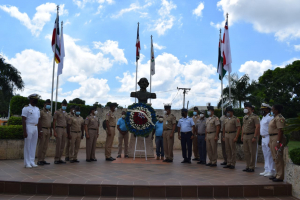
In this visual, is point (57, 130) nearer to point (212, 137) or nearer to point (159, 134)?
point (159, 134)

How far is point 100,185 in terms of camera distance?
4.66 m

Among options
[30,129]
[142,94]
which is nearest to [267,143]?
[142,94]

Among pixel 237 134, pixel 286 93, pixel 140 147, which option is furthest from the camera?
pixel 286 93

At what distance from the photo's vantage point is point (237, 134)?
269 inches

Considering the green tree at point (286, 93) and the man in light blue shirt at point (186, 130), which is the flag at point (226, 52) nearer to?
the man in light blue shirt at point (186, 130)

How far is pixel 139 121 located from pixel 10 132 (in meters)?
4.19

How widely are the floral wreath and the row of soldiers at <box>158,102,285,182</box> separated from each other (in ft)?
1.92

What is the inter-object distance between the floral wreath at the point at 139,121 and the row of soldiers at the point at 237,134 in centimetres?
59

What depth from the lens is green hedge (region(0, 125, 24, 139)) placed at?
8350 millimetres

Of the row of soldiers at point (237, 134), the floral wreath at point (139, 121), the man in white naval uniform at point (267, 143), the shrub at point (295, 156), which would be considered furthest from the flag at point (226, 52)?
the shrub at point (295, 156)

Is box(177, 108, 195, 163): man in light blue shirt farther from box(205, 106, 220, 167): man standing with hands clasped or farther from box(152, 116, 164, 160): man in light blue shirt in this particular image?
box(152, 116, 164, 160): man in light blue shirt

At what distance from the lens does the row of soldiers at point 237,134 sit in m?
5.39

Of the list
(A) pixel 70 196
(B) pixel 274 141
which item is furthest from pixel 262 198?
(A) pixel 70 196

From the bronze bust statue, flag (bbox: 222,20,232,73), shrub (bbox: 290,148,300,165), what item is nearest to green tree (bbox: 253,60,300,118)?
flag (bbox: 222,20,232,73)
